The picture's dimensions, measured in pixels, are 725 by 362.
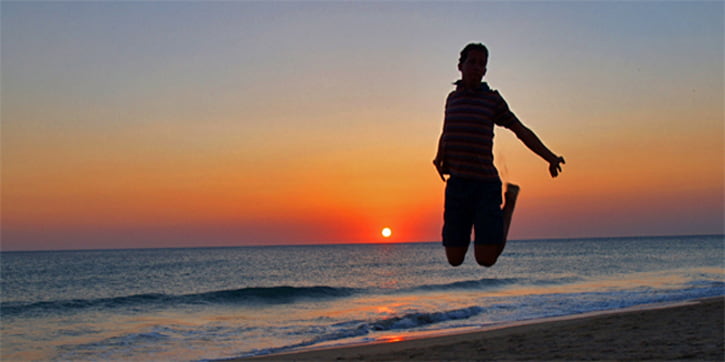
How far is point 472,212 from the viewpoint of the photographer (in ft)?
14.4

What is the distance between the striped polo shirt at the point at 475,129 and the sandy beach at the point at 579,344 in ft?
23.2

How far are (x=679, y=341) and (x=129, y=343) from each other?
13.3 meters

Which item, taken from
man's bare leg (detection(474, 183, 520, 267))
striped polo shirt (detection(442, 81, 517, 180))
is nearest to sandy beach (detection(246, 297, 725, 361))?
man's bare leg (detection(474, 183, 520, 267))

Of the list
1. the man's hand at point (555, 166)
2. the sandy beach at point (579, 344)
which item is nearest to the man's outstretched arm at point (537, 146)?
the man's hand at point (555, 166)

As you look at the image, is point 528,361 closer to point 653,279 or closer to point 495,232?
point 495,232

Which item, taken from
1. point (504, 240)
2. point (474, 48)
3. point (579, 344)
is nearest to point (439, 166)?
point (504, 240)

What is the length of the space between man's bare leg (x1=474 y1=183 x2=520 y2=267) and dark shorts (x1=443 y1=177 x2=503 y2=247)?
0.13 ft

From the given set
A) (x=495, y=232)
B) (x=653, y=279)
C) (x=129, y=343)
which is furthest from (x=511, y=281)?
(x=495, y=232)

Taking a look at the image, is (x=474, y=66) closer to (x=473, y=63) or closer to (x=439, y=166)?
(x=473, y=63)

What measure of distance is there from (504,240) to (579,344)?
8878 mm

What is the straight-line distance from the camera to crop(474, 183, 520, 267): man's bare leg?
415 centimetres

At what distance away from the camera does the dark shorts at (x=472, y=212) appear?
4.20 meters

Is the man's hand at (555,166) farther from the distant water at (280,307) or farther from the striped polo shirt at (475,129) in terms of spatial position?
the distant water at (280,307)

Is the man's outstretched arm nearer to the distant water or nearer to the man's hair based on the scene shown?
the man's hair
